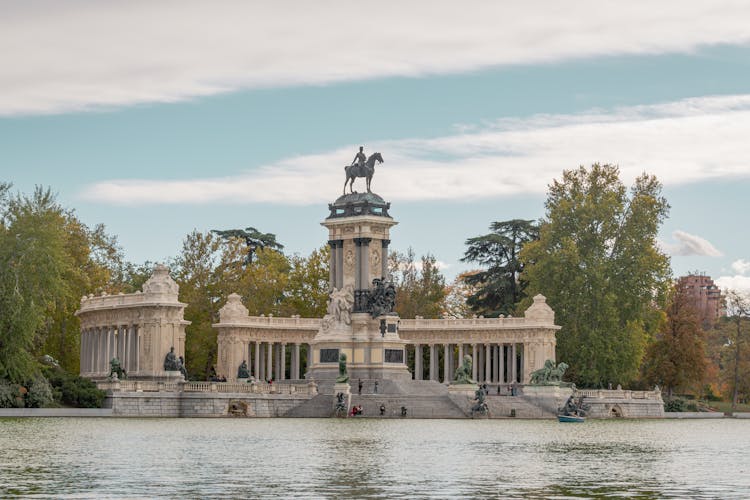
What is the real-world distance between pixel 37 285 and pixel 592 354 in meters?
37.7

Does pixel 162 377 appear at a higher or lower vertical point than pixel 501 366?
lower

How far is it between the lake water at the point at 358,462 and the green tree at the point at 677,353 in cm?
4220

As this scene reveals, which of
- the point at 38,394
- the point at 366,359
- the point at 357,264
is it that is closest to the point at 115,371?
the point at 38,394

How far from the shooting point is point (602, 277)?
92000mm

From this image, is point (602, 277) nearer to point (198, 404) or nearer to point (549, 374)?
point (549, 374)

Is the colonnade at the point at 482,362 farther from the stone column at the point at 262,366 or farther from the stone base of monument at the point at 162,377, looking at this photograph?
the stone base of monument at the point at 162,377

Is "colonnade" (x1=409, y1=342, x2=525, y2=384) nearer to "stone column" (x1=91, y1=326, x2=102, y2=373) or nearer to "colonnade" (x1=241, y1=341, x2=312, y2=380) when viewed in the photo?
"colonnade" (x1=241, y1=341, x2=312, y2=380)

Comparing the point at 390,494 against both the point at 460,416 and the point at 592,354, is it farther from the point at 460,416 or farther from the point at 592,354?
the point at 592,354

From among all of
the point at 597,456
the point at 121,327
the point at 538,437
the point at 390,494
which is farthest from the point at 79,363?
the point at 390,494

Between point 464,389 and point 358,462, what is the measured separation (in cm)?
4134

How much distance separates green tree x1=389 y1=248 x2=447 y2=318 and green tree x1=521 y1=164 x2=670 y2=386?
1509 cm

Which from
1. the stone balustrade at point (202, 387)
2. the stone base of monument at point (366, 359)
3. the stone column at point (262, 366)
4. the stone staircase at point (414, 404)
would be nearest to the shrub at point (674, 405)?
the stone staircase at point (414, 404)

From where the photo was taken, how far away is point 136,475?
29906 millimetres

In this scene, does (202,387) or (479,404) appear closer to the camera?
(202,387)
